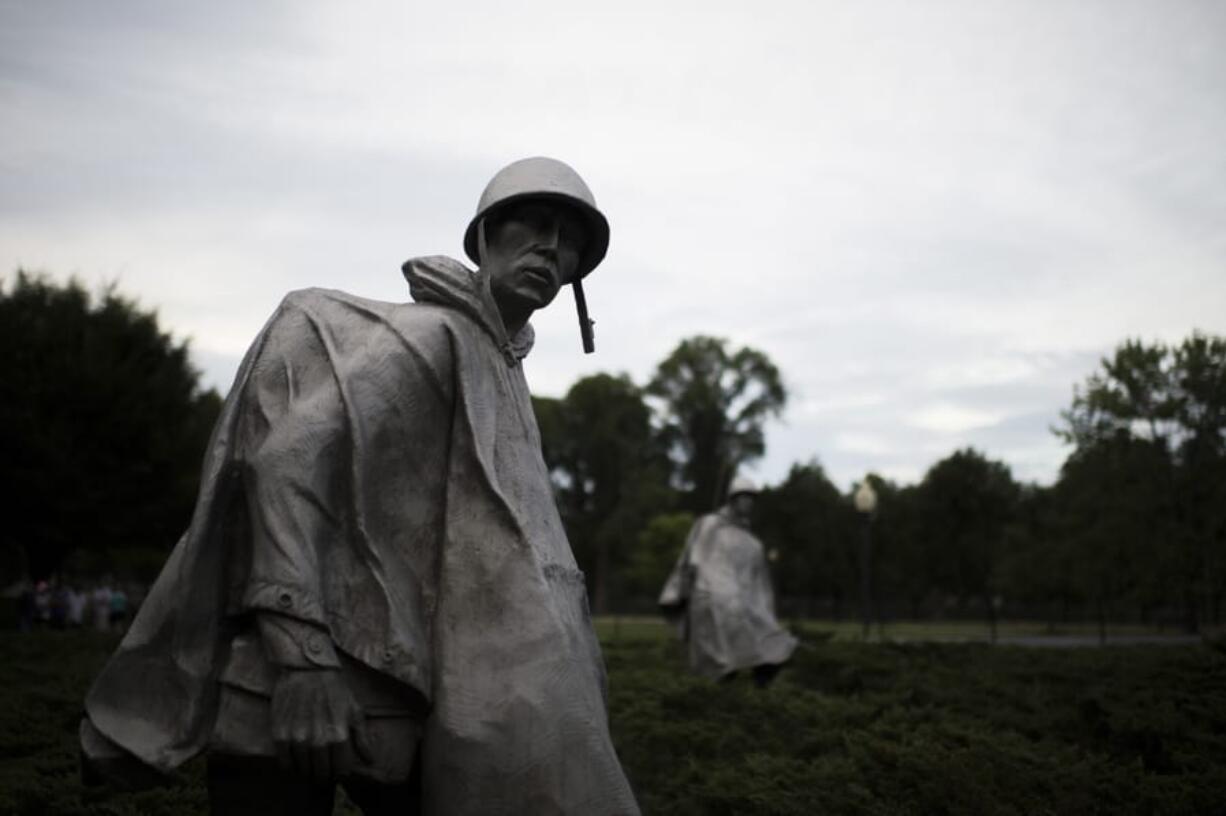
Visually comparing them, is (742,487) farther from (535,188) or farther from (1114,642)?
(535,188)

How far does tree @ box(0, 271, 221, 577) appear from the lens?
1054 inches

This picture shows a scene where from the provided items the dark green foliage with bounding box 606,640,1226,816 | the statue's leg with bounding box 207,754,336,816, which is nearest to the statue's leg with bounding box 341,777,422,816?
the statue's leg with bounding box 207,754,336,816

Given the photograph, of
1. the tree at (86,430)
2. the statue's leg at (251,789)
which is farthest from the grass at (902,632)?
the statue's leg at (251,789)

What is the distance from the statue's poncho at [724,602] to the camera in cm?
1677

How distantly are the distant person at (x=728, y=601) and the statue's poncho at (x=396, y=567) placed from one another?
13338 millimetres

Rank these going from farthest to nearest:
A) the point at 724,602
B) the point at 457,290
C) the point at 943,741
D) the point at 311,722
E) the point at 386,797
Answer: the point at 724,602
the point at 943,741
the point at 457,290
the point at 386,797
the point at 311,722

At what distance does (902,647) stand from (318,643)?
1627 centimetres

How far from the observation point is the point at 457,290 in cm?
350

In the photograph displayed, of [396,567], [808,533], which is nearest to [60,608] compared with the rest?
[396,567]

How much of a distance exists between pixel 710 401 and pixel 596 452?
20.4ft

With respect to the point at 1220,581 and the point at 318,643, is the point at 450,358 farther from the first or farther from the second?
the point at 1220,581

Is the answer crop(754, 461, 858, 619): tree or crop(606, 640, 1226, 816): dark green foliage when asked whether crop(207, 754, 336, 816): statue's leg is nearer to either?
crop(606, 640, 1226, 816): dark green foliage

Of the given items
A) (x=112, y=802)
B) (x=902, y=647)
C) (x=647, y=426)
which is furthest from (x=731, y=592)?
(x=647, y=426)

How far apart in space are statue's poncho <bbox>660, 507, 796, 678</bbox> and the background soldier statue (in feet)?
44.7
